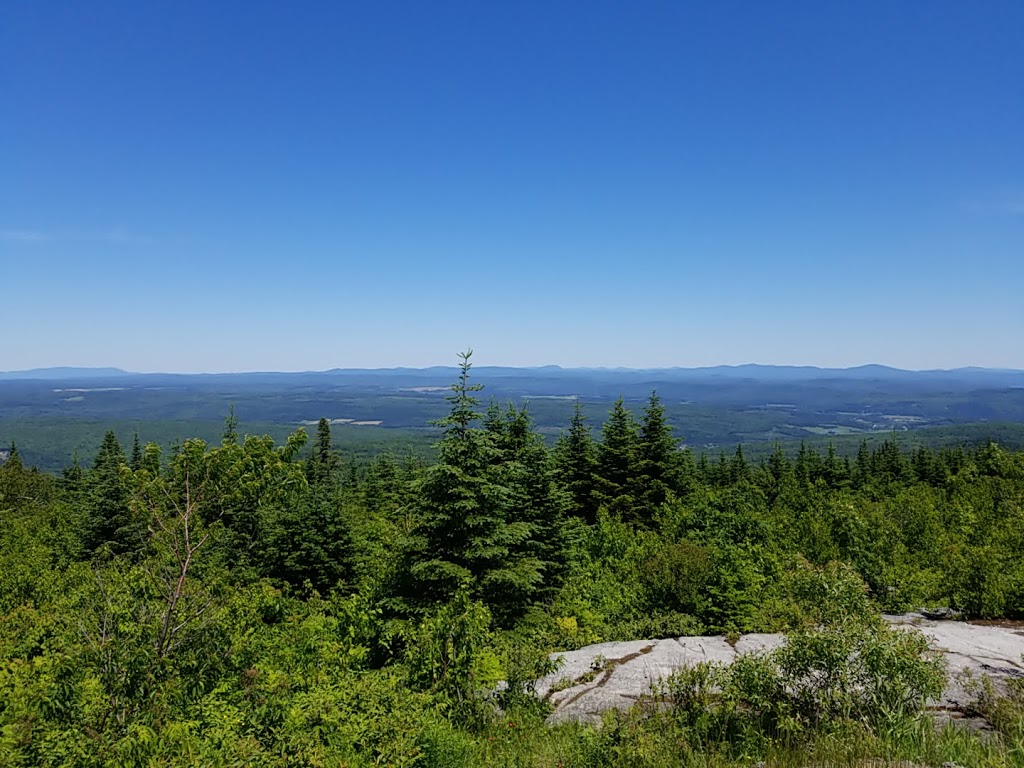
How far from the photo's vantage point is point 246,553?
800 inches

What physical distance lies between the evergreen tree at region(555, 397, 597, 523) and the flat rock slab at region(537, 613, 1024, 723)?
13734 millimetres

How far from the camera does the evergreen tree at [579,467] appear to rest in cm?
2602

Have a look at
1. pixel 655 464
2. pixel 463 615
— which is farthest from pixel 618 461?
pixel 463 615

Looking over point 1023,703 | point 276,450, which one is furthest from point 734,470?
point 276,450

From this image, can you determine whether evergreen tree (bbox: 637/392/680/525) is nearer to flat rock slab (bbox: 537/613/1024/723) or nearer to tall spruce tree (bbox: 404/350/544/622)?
tall spruce tree (bbox: 404/350/544/622)

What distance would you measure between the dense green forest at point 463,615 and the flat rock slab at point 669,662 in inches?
21.3

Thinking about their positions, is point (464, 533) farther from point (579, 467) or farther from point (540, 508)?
point (579, 467)

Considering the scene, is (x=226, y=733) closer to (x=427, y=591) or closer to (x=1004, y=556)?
(x=427, y=591)

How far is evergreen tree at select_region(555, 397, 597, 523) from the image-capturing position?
26016 mm

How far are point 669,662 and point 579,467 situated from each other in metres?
17.0

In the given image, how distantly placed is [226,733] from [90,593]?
17.3 ft

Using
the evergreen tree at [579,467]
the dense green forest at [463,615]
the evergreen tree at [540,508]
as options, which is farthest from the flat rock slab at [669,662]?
the evergreen tree at [579,467]

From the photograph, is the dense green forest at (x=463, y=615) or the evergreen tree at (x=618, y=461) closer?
the dense green forest at (x=463, y=615)

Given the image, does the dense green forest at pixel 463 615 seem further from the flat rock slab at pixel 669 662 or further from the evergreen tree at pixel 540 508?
the flat rock slab at pixel 669 662
